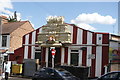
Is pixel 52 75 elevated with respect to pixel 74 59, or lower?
lower

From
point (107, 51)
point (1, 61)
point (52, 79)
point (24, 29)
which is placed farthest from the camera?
point (24, 29)

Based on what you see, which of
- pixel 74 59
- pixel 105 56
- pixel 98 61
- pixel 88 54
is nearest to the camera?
pixel 105 56

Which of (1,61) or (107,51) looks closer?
(107,51)

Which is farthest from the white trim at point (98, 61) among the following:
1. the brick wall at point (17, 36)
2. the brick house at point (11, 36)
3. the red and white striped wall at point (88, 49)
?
the brick wall at point (17, 36)

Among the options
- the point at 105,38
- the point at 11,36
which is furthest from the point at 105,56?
the point at 11,36

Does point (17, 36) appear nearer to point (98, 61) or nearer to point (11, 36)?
point (11, 36)

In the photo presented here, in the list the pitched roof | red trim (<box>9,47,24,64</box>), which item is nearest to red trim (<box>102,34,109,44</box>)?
red trim (<box>9,47,24,64</box>)

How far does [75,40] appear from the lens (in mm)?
26109

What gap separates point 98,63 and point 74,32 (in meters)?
4.42

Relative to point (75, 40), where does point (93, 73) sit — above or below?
below

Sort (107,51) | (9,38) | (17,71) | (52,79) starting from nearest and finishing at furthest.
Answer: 1. (52,79)
2. (107,51)
3. (17,71)
4. (9,38)

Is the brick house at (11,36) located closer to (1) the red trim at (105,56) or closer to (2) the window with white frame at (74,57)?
(2) the window with white frame at (74,57)

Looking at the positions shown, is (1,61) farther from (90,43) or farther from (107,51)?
(107,51)

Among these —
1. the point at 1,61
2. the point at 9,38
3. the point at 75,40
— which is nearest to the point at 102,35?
the point at 75,40
